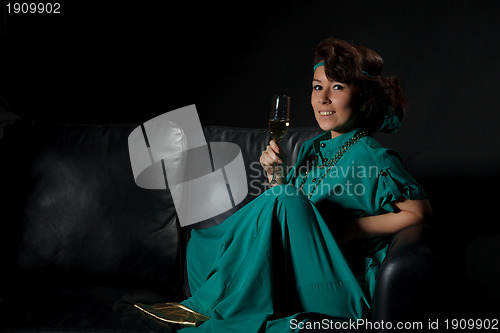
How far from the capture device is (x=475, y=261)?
2514 millimetres

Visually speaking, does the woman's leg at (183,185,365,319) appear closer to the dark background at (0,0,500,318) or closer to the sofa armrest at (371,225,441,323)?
the sofa armrest at (371,225,441,323)

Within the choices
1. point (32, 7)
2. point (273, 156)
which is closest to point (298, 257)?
point (273, 156)

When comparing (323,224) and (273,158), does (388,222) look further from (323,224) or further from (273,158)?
(273,158)

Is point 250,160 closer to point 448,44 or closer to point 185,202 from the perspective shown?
point 185,202

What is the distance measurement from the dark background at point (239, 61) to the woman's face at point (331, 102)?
2.45 ft

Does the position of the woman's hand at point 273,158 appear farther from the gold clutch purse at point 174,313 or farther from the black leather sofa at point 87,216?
the gold clutch purse at point 174,313

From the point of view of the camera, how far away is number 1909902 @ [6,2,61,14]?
287 centimetres

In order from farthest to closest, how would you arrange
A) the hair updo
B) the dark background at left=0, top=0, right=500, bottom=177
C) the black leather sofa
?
1. the dark background at left=0, top=0, right=500, bottom=177
2. the black leather sofa
3. the hair updo

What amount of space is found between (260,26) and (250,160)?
95 centimetres

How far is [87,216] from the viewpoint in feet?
7.02

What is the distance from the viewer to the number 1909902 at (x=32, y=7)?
9.41 feet

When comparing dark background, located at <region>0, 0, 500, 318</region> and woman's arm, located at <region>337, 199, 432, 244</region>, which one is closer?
woman's arm, located at <region>337, 199, 432, 244</region>

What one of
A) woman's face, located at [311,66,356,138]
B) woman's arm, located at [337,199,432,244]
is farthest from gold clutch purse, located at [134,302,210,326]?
woman's face, located at [311,66,356,138]

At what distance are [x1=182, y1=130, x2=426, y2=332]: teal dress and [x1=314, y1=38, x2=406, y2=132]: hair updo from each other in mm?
182
